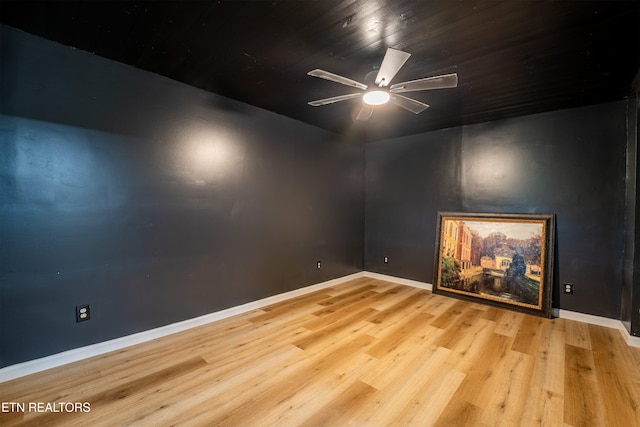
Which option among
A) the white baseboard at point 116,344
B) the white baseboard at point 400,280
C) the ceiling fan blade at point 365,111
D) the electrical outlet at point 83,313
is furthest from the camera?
the white baseboard at point 400,280

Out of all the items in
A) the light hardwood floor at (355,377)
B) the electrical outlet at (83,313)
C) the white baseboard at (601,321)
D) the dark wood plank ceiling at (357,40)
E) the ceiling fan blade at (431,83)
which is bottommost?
the light hardwood floor at (355,377)

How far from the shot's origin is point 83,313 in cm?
229

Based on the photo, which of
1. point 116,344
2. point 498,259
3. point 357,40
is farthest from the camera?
point 498,259

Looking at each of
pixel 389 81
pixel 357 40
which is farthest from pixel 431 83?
pixel 357 40

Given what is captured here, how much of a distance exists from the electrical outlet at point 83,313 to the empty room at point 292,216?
0.02 m

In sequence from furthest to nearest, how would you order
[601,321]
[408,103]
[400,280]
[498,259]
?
[400,280] < [498,259] < [601,321] < [408,103]

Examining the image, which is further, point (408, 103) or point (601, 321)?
point (601, 321)

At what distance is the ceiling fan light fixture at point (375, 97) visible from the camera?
2.37 metres

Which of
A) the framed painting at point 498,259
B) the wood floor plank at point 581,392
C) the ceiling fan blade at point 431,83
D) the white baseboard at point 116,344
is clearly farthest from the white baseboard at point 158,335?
the ceiling fan blade at point 431,83

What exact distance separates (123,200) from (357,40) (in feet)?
8.10

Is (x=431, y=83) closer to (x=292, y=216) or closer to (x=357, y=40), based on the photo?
(x=357, y=40)

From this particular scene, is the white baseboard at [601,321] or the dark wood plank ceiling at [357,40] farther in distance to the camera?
the white baseboard at [601,321]

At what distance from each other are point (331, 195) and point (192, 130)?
2.34 m

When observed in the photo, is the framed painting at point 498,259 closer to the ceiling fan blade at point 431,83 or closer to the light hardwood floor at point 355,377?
the light hardwood floor at point 355,377
